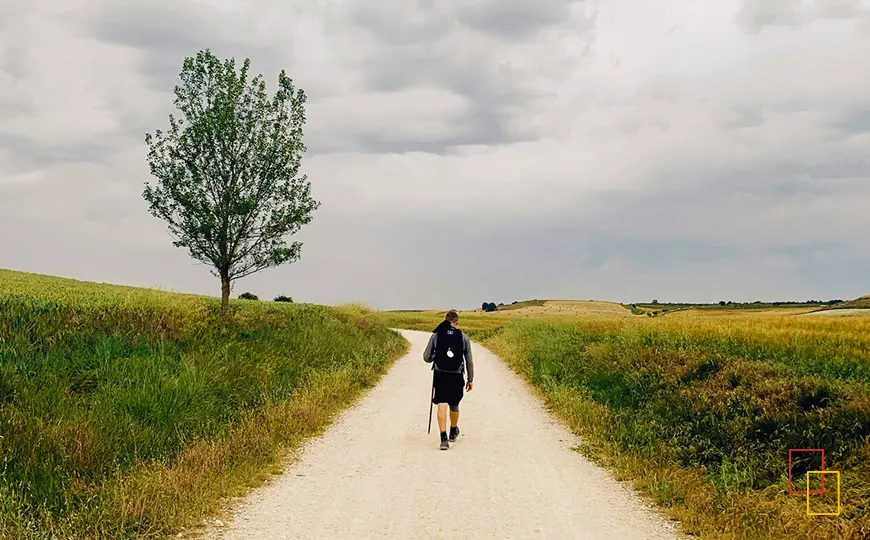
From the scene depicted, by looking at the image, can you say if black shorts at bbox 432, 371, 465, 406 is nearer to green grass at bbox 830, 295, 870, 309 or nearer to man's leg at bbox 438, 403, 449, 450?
man's leg at bbox 438, 403, 449, 450

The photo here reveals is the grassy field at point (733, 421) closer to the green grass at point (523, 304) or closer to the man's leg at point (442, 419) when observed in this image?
the man's leg at point (442, 419)

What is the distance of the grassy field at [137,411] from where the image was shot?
696 cm

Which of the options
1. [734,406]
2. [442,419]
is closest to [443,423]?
[442,419]

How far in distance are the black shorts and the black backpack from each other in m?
0.11

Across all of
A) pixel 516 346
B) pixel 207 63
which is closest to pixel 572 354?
pixel 516 346

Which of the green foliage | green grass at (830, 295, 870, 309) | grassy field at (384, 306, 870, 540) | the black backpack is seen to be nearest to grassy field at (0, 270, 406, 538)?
the black backpack

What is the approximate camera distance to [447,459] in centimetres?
1021

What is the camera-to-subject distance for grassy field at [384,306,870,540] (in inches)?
290

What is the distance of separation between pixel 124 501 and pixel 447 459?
479 cm

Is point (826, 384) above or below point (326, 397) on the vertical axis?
above

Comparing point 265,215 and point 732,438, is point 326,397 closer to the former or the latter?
point 732,438

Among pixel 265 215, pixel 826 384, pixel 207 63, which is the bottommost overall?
pixel 826 384

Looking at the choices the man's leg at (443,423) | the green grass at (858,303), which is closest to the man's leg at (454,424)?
the man's leg at (443,423)

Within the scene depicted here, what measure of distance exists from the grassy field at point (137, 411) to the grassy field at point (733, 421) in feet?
17.2
